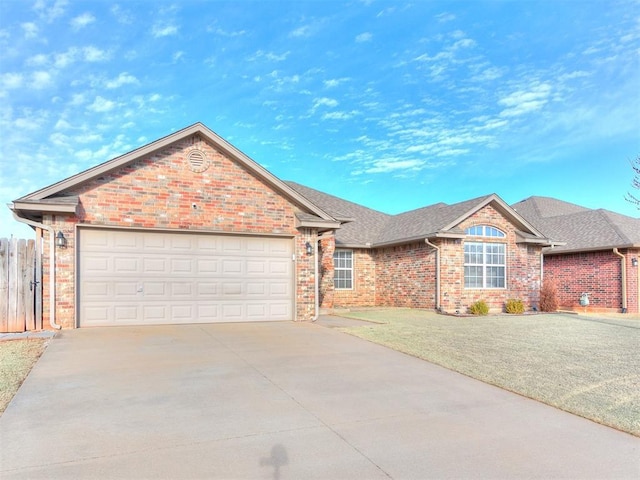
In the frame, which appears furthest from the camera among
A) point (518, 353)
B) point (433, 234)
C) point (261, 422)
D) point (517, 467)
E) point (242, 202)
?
point (433, 234)

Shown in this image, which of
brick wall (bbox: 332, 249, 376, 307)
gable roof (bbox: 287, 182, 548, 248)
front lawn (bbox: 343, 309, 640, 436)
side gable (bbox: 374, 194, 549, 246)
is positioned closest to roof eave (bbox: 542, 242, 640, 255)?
side gable (bbox: 374, 194, 549, 246)

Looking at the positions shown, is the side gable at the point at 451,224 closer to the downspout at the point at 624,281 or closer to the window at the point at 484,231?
the window at the point at 484,231

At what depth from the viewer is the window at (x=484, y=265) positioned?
17.1 metres

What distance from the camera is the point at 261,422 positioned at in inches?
182

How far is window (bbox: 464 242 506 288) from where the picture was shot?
17.1 m

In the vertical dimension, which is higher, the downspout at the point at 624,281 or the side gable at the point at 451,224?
the side gable at the point at 451,224

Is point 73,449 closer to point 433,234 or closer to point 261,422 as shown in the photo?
point 261,422

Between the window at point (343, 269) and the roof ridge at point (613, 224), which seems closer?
the roof ridge at point (613, 224)

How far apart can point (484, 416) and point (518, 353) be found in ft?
12.9

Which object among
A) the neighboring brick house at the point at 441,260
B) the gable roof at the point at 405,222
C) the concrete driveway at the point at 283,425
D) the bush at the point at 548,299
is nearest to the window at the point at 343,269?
the neighboring brick house at the point at 441,260

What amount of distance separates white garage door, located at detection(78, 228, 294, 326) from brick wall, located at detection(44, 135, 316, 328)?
0.30m

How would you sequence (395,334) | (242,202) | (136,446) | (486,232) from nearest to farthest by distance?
(136,446)
(395,334)
(242,202)
(486,232)

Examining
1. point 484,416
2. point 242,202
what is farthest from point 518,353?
point 242,202

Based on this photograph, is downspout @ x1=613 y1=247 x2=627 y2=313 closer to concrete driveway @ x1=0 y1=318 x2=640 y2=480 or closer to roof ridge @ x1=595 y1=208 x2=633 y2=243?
roof ridge @ x1=595 y1=208 x2=633 y2=243
